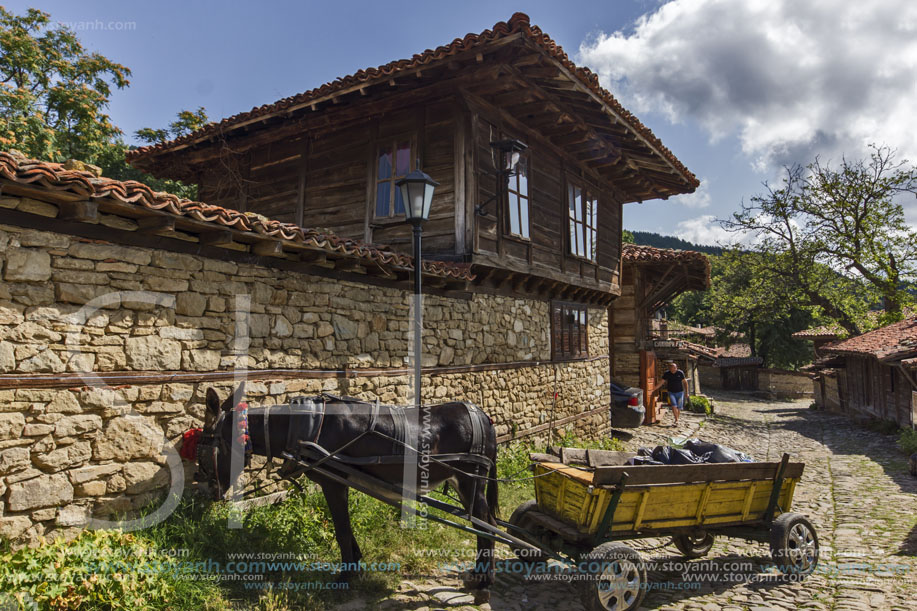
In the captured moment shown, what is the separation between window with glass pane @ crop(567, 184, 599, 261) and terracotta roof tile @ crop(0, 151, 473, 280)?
5.59 m

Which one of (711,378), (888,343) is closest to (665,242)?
(711,378)

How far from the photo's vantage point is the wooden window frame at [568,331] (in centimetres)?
1104

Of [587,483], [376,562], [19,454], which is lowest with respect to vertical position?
[376,562]

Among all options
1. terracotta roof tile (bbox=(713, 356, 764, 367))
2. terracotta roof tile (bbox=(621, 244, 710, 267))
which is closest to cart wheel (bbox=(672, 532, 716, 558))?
terracotta roof tile (bbox=(621, 244, 710, 267))

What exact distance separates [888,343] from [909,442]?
4.64m

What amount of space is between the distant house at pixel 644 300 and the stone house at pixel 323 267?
10.5 feet

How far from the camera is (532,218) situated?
391 inches

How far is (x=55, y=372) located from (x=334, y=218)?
18.7 ft

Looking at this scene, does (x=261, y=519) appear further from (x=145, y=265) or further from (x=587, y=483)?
(x=587, y=483)

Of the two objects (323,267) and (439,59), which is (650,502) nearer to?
(323,267)

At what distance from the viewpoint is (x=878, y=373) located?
18.7m

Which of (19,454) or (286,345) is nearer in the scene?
(19,454)

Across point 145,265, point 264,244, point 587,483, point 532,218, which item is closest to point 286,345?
point 264,244

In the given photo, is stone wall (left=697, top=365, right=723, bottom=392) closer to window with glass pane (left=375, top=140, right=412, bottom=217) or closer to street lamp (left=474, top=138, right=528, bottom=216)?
street lamp (left=474, top=138, right=528, bottom=216)
